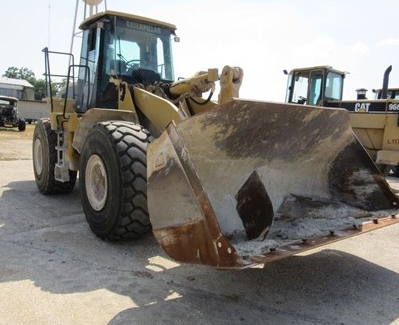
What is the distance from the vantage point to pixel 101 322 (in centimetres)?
280

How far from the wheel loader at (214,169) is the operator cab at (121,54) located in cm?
2

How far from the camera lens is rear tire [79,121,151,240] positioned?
4.02 metres

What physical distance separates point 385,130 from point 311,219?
21.6 feet

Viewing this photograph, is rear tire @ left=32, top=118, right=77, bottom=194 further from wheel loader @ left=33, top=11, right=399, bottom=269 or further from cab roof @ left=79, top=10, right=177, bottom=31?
cab roof @ left=79, top=10, right=177, bottom=31

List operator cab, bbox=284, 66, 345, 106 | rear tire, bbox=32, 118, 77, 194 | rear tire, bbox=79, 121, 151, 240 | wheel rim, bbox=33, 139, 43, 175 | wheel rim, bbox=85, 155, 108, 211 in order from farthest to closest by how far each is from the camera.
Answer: operator cab, bbox=284, 66, 345, 106 → wheel rim, bbox=33, 139, 43, 175 → rear tire, bbox=32, 118, 77, 194 → wheel rim, bbox=85, 155, 108, 211 → rear tire, bbox=79, 121, 151, 240

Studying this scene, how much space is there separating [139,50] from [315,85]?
7.00 metres

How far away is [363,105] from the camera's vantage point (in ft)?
34.4

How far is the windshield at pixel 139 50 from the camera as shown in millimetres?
5520

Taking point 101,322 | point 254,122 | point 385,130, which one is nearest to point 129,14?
point 254,122

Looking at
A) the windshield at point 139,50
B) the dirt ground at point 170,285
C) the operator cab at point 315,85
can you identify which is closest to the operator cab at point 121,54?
the windshield at point 139,50

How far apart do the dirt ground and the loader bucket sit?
1.31ft

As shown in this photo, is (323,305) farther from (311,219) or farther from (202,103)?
(202,103)

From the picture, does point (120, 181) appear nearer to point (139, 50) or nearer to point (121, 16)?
point (139, 50)

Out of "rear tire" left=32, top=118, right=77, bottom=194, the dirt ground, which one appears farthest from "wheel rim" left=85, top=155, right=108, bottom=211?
"rear tire" left=32, top=118, right=77, bottom=194
